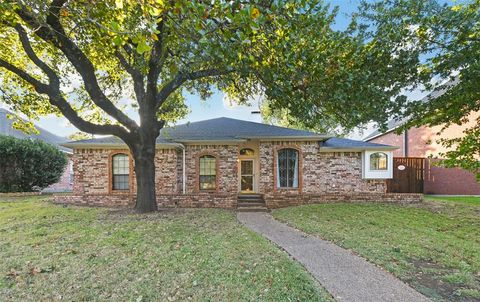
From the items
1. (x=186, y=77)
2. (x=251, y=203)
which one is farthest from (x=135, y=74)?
(x=251, y=203)

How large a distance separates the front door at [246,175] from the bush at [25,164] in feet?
41.3

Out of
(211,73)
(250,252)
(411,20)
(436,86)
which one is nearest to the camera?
(250,252)

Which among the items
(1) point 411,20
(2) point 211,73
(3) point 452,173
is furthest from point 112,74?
(3) point 452,173

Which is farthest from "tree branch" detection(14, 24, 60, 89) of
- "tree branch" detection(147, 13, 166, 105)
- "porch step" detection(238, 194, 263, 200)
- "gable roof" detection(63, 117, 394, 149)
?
"porch step" detection(238, 194, 263, 200)

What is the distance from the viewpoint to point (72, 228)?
666 centimetres

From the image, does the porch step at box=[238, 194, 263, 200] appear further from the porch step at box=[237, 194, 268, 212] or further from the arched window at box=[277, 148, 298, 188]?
the arched window at box=[277, 148, 298, 188]

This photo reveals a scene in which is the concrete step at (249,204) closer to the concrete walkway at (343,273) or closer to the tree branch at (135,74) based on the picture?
the concrete walkway at (343,273)

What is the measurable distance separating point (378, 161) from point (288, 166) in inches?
171

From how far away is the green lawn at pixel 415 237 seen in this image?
3.94 metres

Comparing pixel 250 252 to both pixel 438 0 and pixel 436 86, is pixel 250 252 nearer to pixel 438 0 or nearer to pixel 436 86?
pixel 436 86

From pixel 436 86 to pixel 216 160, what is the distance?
8.77m

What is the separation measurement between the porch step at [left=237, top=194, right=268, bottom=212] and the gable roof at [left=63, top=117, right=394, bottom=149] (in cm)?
267

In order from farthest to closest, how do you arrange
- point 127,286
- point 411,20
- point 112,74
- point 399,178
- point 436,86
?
1. point 399,178
2. point 112,74
3. point 436,86
4. point 411,20
5. point 127,286

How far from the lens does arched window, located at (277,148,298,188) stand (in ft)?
40.5
